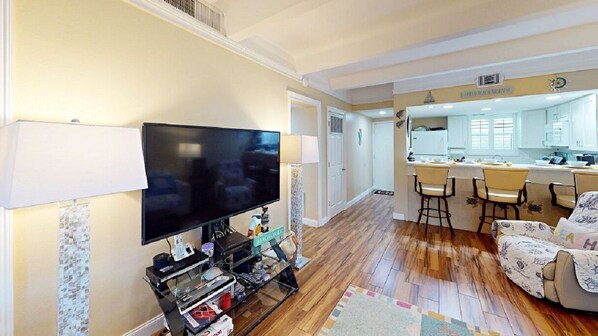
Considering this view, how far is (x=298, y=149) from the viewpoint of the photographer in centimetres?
262

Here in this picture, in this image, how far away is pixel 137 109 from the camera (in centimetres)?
162

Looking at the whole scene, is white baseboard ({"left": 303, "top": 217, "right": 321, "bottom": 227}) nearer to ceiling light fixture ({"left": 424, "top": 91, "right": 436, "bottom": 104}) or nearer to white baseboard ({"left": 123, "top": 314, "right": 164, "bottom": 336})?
white baseboard ({"left": 123, "top": 314, "right": 164, "bottom": 336})

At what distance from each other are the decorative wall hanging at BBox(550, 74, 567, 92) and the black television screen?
13.5 feet

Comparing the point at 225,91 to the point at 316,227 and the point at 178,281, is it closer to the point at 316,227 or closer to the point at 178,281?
the point at 178,281

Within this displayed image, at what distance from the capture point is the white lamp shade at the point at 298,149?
2619 millimetres

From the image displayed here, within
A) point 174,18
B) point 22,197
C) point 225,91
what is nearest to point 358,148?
point 225,91

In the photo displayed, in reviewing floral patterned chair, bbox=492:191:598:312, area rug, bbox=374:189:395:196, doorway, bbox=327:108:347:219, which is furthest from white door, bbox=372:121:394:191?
floral patterned chair, bbox=492:191:598:312

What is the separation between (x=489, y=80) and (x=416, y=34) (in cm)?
217

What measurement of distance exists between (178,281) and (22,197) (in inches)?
43.3

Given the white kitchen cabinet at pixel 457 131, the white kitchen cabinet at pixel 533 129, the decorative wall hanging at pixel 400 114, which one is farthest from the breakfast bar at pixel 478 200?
the white kitchen cabinet at pixel 457 131

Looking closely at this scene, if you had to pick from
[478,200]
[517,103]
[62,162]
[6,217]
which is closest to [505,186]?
[478,200]

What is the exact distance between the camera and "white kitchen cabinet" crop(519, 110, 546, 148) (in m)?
4.88

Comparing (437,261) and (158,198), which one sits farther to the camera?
(437,261)

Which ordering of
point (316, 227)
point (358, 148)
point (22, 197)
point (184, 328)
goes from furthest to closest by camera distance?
point (358, 148), point (316, 227), point (184, 328), point (22, 197)
